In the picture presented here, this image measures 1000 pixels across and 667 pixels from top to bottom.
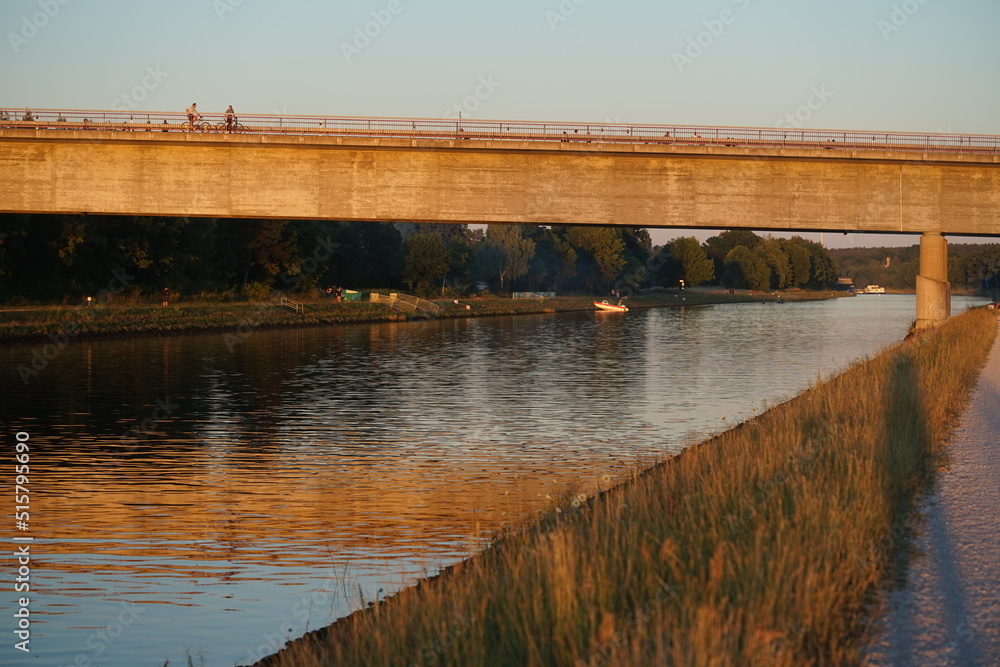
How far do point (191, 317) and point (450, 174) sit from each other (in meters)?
26.2

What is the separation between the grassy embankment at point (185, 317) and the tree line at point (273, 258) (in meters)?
4.06

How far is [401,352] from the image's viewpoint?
53812 mm

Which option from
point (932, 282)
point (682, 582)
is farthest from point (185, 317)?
point (682, 582)

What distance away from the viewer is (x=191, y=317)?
6556 cm

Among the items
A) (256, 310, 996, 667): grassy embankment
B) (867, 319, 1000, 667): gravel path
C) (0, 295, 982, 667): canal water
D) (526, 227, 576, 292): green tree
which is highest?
(526, 227, 576, 292): green tree

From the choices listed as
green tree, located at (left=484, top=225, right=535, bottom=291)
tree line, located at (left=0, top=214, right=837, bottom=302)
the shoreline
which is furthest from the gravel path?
green tree, located at (left=484, top=225, right=535, bottom=291)

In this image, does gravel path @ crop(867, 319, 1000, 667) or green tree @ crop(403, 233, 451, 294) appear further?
green tree @ crop(403, 233, 451, 294)

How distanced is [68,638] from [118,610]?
31.7 inches

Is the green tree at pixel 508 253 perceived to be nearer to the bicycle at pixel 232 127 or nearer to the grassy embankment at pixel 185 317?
the grassy embankment at pixel 185 317

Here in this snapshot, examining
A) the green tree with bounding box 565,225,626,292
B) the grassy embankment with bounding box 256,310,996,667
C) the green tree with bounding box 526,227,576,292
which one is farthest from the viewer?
the green tree with bounding box 565,225,626,292

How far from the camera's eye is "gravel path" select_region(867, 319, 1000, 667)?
289 inches

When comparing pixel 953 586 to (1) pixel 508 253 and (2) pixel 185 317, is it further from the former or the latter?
(1) pixel 508 253

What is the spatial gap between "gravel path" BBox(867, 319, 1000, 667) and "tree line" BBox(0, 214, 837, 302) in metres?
54.9

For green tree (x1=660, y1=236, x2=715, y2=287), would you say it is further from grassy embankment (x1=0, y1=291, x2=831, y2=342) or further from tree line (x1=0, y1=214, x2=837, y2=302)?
grassy embankment (x1=0, y1=291, x2=831, y2=342)
